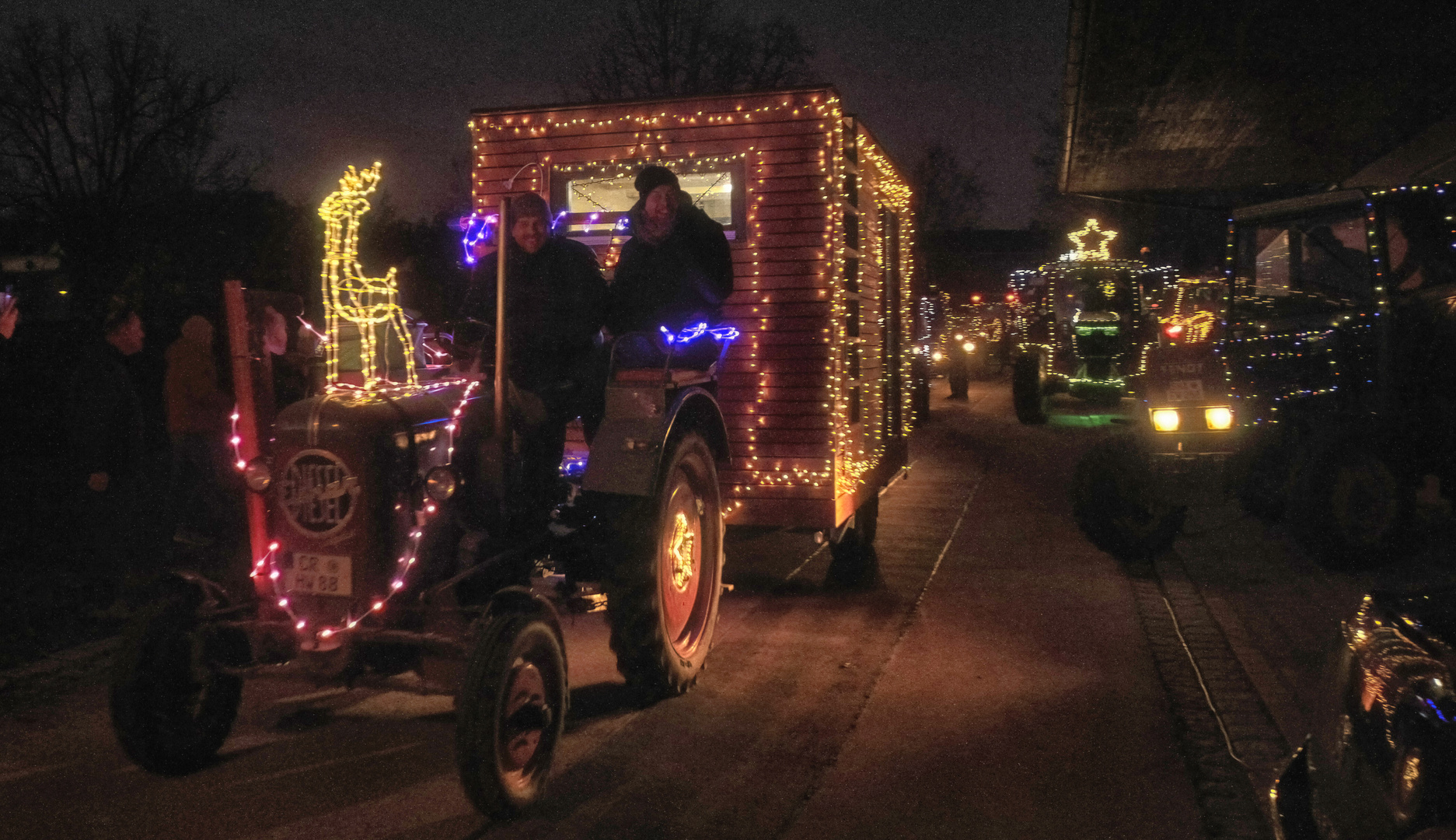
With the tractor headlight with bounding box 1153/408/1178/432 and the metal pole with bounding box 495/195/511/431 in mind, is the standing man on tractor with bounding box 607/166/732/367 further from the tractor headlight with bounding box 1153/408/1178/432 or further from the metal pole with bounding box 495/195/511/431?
the tractor headlight with bounding box 1153/408/1178/432

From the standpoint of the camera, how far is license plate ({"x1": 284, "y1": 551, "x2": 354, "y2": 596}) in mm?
3277

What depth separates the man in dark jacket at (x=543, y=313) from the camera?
4062 mm

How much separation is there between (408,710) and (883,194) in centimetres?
464

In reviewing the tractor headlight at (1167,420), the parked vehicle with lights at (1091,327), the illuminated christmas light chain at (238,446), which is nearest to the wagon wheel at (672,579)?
the illuminated christmas light chain at (238,446)

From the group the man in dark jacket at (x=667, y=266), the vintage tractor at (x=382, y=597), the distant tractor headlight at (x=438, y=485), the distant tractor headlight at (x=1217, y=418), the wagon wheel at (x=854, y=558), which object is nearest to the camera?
→ the vintage tractor at (x=382, y=597)

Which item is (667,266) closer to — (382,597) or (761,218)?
(761,218)

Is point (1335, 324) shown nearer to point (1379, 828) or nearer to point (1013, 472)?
point (1013, 472)

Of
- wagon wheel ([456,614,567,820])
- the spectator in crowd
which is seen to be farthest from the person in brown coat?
wagon wheel ([456,614,567,820])

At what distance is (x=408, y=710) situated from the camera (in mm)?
4344

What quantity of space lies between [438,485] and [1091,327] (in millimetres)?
15362

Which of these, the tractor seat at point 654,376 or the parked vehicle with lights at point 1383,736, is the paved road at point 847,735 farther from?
the tractor seat at point 654,376

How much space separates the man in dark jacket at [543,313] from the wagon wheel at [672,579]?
43cm

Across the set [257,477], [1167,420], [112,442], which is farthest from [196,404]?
[1167,420]

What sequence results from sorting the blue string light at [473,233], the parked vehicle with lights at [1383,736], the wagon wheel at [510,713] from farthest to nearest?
the blue string light at [473,233], the wagon wheel at [510,713], the parked vehicle with lights at [1383,736]
